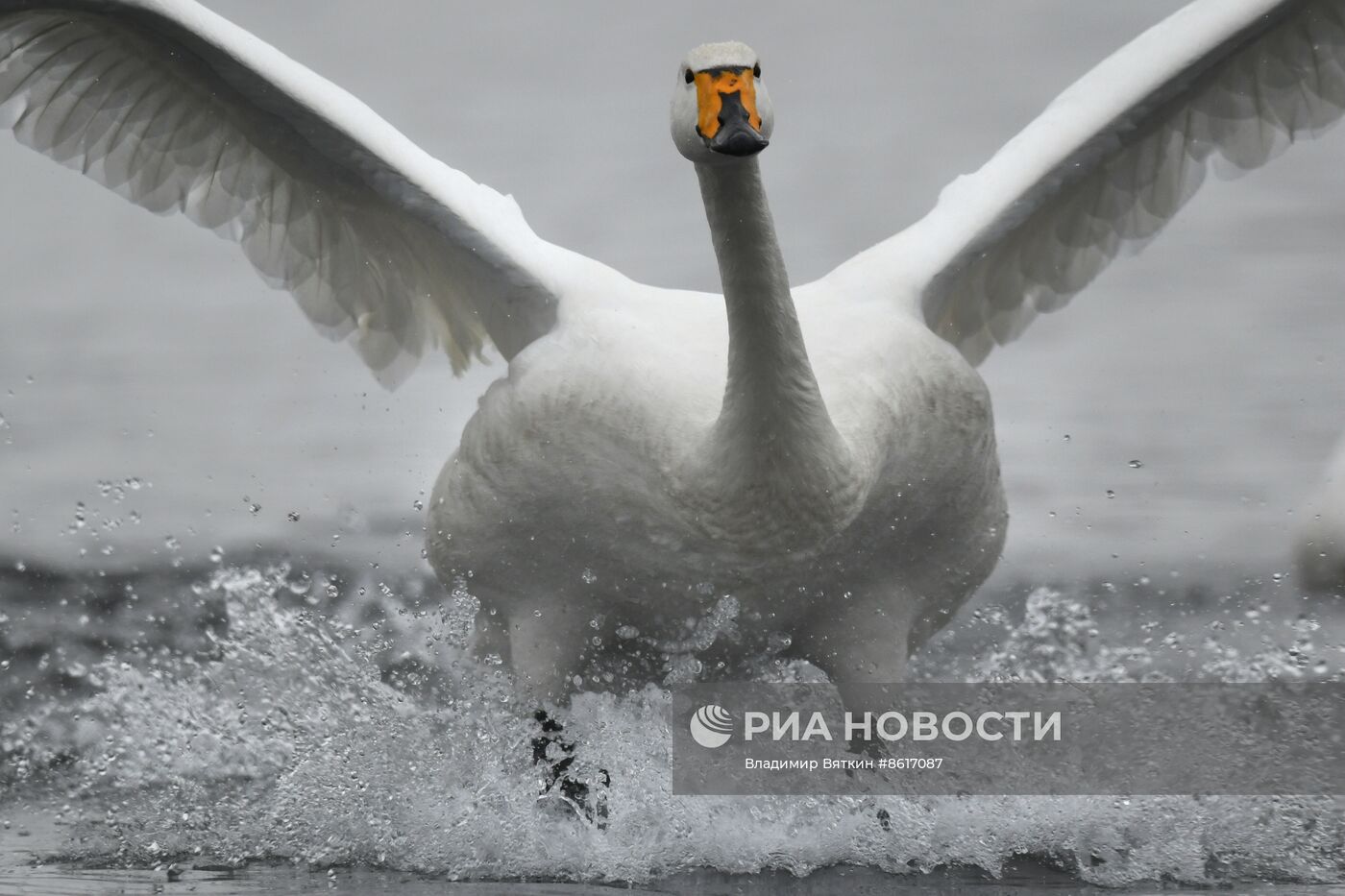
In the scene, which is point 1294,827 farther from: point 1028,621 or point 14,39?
point 14,39

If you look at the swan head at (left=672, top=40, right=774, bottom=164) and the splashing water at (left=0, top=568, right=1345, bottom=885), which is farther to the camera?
the splashing water at (left=0, top=568, right=1345, bottom=885)

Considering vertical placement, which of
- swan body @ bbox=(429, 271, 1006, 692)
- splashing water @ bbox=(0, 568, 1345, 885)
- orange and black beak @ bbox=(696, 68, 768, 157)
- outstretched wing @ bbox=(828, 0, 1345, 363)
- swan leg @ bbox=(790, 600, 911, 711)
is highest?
outstretched wing @ bbox=(828, 0, 1345, 363)

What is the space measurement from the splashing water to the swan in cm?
104

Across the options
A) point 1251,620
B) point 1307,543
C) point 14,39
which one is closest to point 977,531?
point 1251,620

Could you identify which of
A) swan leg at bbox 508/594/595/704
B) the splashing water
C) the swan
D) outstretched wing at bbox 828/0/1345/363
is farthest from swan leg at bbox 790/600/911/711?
the swan

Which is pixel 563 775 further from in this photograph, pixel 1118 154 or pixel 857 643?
pixel 1118 154

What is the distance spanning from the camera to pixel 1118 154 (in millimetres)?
6953

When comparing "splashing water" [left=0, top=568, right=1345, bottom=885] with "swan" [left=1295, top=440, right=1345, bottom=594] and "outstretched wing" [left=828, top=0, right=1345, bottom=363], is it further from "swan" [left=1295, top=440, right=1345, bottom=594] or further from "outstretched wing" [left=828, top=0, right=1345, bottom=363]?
"outstretched wing" [left=828, top=0, right=1345, bottom=363]

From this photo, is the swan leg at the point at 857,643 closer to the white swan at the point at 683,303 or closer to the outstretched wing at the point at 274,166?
the white swan at the point at 683,303

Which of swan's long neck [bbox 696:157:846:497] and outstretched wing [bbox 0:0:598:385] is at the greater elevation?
outstretched wing [bbox 0:0:598:385]

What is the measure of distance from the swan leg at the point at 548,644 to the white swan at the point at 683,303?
0.01 m

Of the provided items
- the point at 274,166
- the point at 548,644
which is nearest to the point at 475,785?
the point at 548,644

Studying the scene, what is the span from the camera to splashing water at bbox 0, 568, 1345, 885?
5344 millimetres

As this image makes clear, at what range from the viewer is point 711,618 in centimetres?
596
